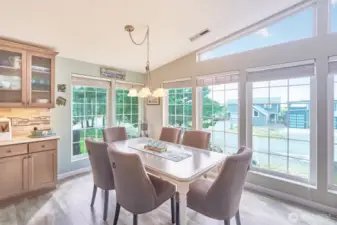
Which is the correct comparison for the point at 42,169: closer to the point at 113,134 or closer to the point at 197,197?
the point at 113,134

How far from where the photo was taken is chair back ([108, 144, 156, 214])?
1.62 m

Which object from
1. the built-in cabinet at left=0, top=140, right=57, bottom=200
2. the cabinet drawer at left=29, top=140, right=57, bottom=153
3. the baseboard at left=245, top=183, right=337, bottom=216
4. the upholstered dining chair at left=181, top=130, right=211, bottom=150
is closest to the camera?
the baseboard at left=245, top=183, right=337, bottom=216

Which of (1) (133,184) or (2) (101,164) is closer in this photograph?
(1) (133,184)

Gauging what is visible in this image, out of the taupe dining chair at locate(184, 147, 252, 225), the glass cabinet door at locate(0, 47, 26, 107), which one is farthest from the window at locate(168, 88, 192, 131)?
the glass cabinet door at locate(0, 47, 26, 107)

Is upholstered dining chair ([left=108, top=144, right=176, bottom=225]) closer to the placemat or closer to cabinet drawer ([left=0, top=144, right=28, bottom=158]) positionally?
the placemat

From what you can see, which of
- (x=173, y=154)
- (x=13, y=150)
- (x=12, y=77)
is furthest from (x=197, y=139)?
(x=12, y=77)

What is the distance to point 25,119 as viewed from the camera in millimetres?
3000

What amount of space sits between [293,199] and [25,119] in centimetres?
428

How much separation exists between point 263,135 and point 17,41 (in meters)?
4.01

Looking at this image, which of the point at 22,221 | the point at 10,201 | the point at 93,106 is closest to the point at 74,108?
the point at 93,106

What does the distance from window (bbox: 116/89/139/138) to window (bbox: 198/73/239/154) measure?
1781 mm

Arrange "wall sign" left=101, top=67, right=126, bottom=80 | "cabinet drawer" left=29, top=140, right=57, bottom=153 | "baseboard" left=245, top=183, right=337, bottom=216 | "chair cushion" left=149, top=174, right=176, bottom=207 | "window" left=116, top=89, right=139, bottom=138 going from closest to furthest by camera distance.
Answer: "chair cushion" left=149, top=174, right=176, bottom=207, "baseboard" left=245, top=183, right=337, bottom=216, "cabinet drawer" left=29, top=140, right=57, bottom=153, "wall sign" left=101, top=67, right=126, bottom=80, "window" left=116, top=89, right=139, bottom=138

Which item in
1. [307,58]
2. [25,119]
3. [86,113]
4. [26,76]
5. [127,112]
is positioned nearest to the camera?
[307,58]

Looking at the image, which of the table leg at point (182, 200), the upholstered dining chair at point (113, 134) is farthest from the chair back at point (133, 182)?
the upholstered dining chair at point (113, 134)
